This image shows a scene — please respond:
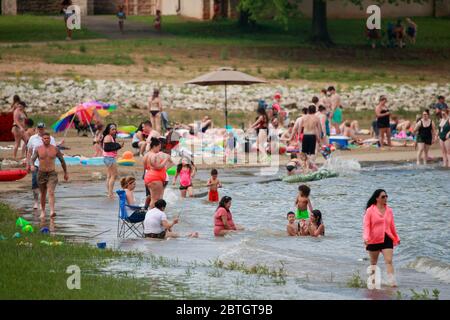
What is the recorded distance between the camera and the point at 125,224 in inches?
831

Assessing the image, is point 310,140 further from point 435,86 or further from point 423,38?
point 423,38

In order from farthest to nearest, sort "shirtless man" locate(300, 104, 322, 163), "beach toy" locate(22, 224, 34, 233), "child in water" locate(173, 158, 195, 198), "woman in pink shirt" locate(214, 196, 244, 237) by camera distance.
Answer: "shirtless man" locate(300, 104, 322, 163) → "child in water" locate(173, 158, 195, 198) → "woman in pink shirt" locate(214, 196, 244, 237) → "beach toy" locate(22, 224, 34, 233)

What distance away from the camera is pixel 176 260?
722 inches

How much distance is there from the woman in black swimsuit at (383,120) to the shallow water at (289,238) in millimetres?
2866

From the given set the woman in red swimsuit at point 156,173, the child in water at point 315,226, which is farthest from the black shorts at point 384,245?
the woman in red swimsuit at point 156,173

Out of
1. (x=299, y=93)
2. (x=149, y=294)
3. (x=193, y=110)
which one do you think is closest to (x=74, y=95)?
(x=193, y=110)

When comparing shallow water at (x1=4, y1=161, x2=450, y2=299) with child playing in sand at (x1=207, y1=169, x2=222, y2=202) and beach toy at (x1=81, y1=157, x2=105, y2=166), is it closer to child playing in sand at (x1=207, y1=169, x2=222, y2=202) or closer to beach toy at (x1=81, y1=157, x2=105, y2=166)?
child playing in sand at (x1=207, y1=169, x2=222, y2=202)

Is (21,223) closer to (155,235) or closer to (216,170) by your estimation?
(155,235)

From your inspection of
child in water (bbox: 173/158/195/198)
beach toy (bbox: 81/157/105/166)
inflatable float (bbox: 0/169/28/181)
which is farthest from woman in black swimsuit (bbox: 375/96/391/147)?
inflatable float (bbox: 0/169/28/181)

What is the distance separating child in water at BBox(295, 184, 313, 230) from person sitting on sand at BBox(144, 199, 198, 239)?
7.68 ft

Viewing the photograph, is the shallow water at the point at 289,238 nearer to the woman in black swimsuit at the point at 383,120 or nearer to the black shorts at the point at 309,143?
the black shorts at the point at 309,143

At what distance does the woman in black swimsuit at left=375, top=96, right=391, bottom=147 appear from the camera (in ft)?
112

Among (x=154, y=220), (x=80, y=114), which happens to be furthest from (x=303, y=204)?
(x=80, y=114)

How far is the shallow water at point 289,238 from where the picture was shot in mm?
16953
